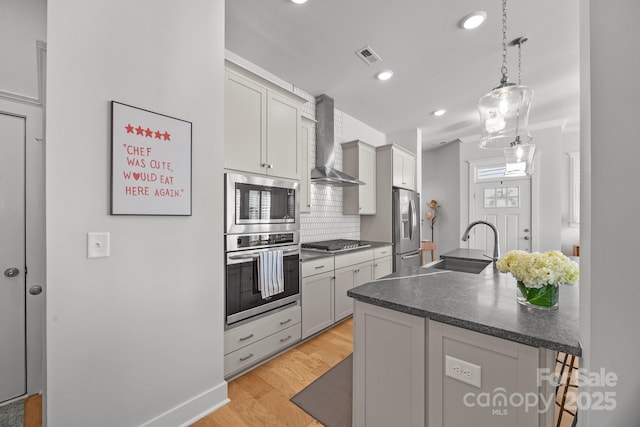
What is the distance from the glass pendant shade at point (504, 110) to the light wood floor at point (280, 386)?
7.47 feet

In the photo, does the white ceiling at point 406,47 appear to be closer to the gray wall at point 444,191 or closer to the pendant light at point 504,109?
the pendant light at point 504,109

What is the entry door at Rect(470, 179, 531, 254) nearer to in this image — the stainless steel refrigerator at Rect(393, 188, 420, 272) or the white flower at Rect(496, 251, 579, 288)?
the stainless steel refrigerator at Rect(393, 188, 420, 272)

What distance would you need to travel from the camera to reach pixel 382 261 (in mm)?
3787

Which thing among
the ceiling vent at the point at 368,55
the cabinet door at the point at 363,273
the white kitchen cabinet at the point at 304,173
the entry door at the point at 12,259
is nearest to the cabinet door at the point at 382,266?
the cabinet door at the point at 363,273

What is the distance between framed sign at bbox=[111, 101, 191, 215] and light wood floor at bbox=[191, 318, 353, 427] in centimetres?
136

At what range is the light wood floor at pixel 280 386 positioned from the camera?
5.42 ft

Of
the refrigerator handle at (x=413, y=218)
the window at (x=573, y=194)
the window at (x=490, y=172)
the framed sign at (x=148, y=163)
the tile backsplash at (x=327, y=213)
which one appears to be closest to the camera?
the framed sign at (x=148, y=163)

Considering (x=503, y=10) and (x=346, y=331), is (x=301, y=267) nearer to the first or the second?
(x=346, y=331)

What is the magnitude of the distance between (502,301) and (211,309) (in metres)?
1.72

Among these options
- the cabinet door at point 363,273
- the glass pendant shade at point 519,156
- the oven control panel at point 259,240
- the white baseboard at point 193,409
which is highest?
the glass pendant shade at point 519,156

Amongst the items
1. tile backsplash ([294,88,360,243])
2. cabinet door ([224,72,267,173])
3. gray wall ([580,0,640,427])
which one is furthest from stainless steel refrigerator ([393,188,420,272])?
gray wall ([580,0,640,427])

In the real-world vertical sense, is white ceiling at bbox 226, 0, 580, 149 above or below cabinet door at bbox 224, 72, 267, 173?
above

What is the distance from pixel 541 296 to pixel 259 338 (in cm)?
196

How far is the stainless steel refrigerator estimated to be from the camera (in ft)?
13.2
